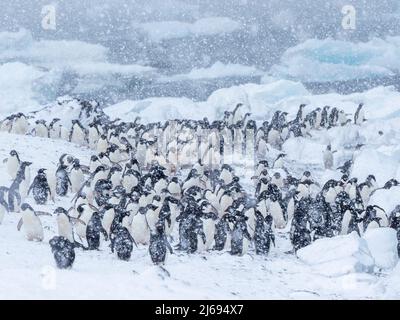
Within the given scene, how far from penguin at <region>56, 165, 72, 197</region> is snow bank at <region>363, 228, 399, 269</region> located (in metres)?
6.35

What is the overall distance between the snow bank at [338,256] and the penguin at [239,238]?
0.95 metres

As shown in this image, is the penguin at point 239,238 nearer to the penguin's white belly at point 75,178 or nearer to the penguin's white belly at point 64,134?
the penguin's white belly at point 75,178

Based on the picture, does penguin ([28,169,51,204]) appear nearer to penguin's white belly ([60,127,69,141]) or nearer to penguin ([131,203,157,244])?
penguin ([131,203,157,244])

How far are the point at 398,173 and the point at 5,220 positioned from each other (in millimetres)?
11731

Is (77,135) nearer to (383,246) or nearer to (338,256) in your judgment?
(383,246)

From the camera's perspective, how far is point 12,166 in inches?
554

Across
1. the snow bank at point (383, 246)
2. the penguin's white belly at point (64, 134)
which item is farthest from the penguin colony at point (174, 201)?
the snow bank at point (383, 246)

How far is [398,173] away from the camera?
18.3 metres

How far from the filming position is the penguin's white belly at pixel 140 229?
1077 cm

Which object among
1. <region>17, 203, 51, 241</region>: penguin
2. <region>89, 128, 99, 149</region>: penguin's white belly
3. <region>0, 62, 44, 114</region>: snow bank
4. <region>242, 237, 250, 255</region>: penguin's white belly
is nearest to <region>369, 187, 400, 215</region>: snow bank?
<region>242, 237, 250, 255</region>: penguin's white belly

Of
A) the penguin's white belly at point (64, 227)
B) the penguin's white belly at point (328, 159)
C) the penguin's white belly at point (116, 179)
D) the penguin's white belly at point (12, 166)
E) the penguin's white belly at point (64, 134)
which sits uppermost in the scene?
the penguin's white belly at point (64, 134)

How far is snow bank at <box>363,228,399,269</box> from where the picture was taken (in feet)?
35.9

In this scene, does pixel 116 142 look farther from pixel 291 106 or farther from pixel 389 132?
pixel 291 106

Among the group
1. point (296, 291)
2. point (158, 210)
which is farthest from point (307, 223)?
point (296, 291)
